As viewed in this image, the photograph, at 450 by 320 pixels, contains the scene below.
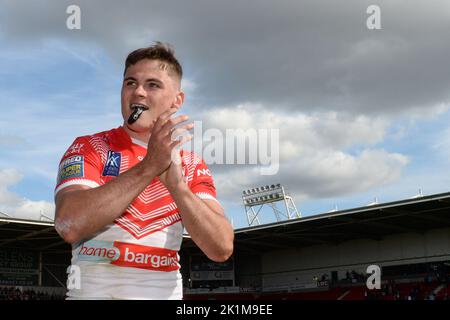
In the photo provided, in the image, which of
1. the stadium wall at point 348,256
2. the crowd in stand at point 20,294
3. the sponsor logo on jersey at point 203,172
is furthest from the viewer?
the crowd in stand at point 20,294

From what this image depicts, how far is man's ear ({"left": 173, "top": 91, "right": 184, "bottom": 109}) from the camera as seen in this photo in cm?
286

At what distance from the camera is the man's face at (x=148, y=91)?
108 inches

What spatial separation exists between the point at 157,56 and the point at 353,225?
37157mm

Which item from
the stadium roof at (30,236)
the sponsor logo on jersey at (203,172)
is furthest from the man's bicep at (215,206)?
the stadium roof at (30,236)

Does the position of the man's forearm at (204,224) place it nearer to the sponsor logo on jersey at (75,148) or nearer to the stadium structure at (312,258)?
the sponsor logo on jersey at (75,148)

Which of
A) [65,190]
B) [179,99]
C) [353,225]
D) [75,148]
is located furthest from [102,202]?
[353,225]

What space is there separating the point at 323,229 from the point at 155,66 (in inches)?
1482

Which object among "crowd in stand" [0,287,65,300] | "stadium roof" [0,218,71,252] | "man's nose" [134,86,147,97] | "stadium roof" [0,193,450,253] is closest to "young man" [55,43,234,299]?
"man's nose" [134,86,147,97]

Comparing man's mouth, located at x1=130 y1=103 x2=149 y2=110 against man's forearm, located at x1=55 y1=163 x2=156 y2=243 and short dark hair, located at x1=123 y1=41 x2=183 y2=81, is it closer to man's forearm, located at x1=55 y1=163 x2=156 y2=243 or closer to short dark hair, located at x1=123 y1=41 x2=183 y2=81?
short dark hair, located at x1=123 y1=41 x2=183 y2=81

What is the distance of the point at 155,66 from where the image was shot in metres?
2.84

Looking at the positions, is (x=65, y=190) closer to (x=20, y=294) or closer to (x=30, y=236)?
(x=30, y=236)

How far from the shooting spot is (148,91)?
2.75m

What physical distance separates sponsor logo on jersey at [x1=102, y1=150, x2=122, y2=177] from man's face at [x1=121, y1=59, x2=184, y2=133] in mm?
169

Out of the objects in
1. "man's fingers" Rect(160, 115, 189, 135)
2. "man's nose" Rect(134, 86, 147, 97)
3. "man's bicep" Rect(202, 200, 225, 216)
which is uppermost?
"man's nose" Rect(134, 86, 147, 97)
